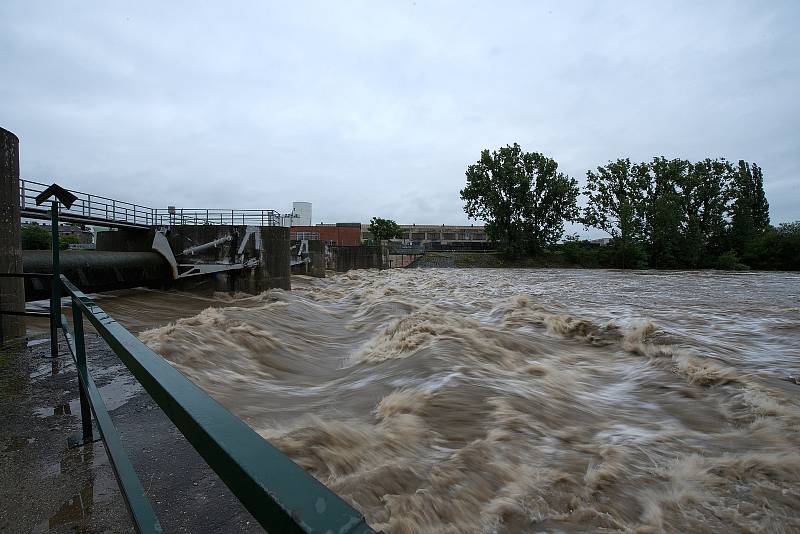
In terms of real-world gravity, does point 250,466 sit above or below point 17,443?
above

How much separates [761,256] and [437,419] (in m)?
66.3

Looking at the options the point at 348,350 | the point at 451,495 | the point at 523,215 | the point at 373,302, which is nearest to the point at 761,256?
the point at 523,215

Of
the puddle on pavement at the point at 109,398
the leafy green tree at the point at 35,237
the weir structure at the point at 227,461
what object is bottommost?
the puddle on pavement at the point at 109,398

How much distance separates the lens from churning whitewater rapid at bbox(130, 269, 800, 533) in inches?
129

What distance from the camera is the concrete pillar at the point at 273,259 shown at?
68.6 ft

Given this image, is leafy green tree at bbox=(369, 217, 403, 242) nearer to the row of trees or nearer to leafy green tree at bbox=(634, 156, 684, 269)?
the row of trees

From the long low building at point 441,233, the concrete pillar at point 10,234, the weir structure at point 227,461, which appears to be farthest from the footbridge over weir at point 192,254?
the long low building at point 441,233

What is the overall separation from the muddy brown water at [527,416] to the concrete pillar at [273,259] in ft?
34.2

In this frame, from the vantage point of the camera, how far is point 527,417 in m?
4.83

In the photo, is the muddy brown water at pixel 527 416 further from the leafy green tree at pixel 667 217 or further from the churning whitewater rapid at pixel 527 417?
the leafy green tree at pixel 667 217

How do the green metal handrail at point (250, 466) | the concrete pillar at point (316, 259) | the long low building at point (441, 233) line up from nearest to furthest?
the green metal handrail at point (250, 466)
the concrete pillar at point (316, 259)
the long low building at point (441, 233)

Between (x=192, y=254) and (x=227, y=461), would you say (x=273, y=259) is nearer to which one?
(x=192, y=254)

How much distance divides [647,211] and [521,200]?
15642mm

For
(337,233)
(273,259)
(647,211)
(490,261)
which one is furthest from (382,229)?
(273,259)
